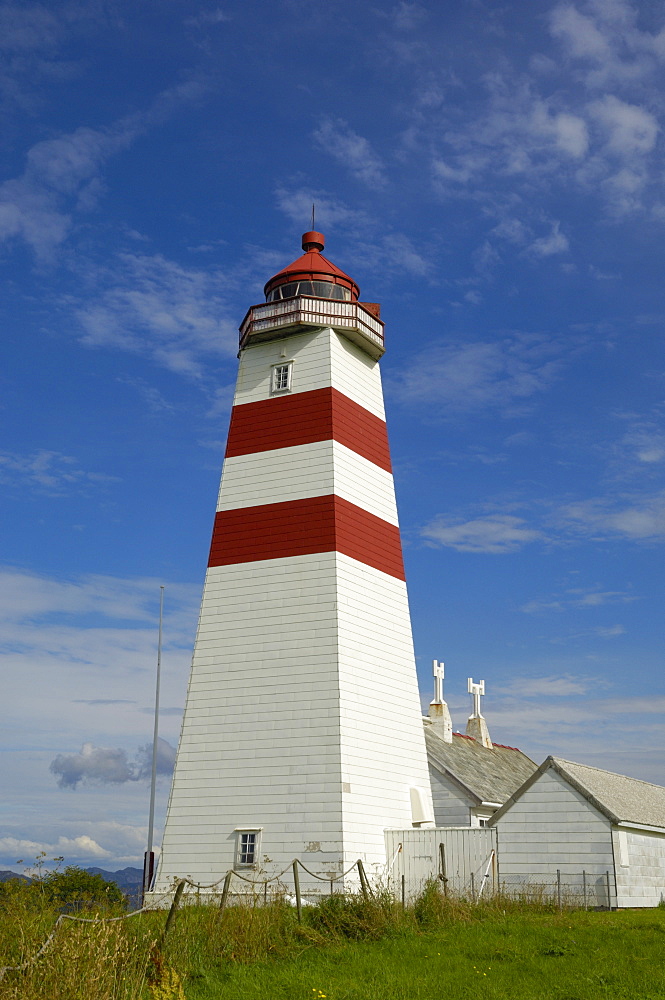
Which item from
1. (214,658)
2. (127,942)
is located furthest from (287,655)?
(127,942)

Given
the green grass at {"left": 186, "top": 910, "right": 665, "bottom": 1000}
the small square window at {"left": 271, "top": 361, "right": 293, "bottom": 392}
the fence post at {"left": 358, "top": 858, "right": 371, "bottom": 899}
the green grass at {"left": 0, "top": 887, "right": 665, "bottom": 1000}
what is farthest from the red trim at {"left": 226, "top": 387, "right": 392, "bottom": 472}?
the green grass at {"left": 186, "top": 910, "right": 665, "bottom": 1000}

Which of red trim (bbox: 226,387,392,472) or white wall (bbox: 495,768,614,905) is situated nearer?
white wall (bbox: 495,768,614,905)

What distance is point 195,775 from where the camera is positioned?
24.1 meters

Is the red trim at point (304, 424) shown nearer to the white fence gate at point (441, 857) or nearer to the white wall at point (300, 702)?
the white wall at point (300, 702)

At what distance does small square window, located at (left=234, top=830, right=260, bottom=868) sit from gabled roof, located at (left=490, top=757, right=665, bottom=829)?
583cm

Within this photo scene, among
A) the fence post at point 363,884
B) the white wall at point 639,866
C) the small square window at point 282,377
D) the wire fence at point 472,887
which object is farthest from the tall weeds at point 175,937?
the small square window at point 282,377

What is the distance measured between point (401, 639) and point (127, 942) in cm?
1480

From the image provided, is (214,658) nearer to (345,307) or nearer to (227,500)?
(227,500)

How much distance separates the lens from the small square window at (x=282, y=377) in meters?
27.4

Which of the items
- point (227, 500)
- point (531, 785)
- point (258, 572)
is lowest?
point (531, 785)

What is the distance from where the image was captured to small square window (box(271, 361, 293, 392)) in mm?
27422

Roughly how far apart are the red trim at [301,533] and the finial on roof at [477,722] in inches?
554

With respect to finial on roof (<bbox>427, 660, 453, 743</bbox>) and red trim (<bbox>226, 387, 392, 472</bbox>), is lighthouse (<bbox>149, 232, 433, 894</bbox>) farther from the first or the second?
finial on roof (<bbox>427, 660, 453, 743</bbox>)

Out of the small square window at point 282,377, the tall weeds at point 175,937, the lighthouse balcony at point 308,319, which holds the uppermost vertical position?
the lighthouse balcony at point 308,319
